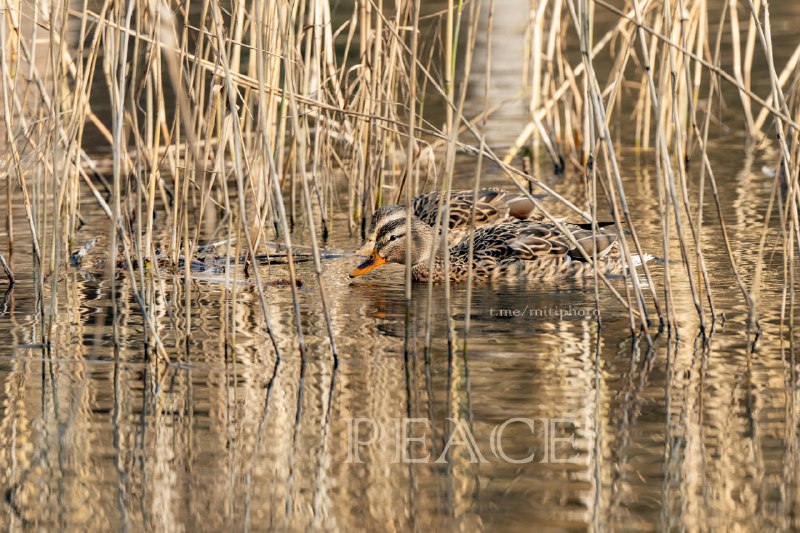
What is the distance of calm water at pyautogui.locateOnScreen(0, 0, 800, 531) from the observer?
407 centimetres

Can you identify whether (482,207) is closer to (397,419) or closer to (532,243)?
(532,243)

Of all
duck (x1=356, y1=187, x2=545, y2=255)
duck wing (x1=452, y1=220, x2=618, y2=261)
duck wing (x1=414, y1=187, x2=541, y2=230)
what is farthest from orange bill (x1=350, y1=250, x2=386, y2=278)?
duck wing (x1=414, y1=187, x2=541, y2=230)

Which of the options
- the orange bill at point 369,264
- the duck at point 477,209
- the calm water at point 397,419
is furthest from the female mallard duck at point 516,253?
the duck at point 477,209

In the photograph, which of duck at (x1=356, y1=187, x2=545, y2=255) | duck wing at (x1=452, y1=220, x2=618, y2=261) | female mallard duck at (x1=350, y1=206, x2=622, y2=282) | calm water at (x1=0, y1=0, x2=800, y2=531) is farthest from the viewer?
duck at (x1=356, y1=187, x2=545, y2=255)

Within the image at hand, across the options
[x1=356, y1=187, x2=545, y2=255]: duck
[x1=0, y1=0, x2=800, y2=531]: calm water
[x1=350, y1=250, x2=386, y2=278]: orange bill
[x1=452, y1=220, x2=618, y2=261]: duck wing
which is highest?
[x1=356, y1=187, x2=545, y2=255]: duck

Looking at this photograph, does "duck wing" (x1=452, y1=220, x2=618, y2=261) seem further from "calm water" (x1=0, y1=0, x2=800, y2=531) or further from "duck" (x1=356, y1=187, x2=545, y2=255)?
"duck" (x1=356, y1=187, x2=545, y2=255)

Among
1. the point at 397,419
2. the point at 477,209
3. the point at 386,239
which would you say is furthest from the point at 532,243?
the point at 397,419

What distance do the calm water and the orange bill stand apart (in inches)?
25.5

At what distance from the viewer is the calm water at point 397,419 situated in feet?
13.3

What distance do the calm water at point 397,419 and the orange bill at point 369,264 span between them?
647mm

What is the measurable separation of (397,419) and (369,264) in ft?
10.3

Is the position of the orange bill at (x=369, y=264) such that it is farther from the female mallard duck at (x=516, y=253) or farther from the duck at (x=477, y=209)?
the duck at (x=477, y=209)

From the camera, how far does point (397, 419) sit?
16.2ft

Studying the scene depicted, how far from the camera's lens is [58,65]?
5.52 m
